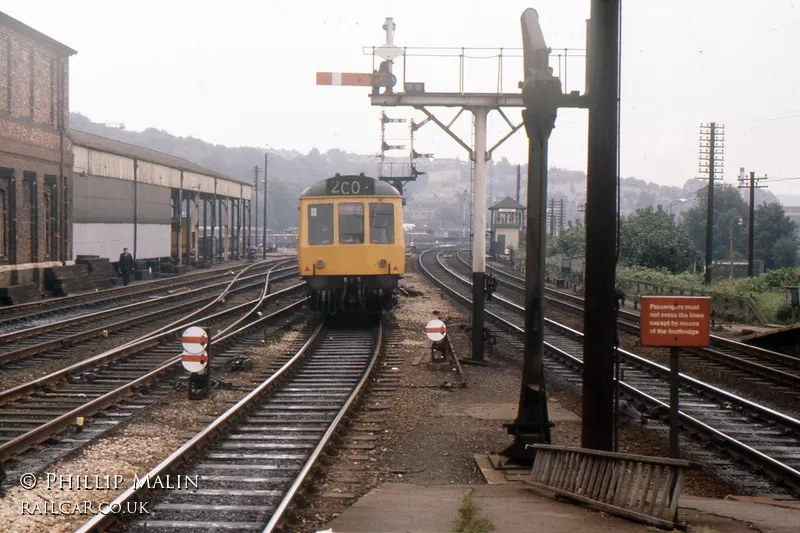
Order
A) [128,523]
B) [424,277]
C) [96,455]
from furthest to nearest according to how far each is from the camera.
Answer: [424,277], [96,455], [128,523]

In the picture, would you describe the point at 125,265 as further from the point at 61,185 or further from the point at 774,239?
the point at 774,239

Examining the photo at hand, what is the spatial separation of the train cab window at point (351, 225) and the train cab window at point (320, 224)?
9.6 inches

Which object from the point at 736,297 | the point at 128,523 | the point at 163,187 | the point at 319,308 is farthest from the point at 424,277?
the point at 128,523

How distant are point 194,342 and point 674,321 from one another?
6.58m

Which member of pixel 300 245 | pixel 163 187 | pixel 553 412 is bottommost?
pixel 553 412

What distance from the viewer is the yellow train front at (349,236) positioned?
17906 mm

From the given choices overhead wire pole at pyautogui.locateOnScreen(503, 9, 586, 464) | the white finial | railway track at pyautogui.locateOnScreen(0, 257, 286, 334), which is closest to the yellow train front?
the white finial

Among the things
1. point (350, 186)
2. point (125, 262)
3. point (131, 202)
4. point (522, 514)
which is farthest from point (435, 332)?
point (131, 202)

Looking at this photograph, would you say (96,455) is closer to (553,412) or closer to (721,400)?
(553,412)

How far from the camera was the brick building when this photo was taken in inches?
1060

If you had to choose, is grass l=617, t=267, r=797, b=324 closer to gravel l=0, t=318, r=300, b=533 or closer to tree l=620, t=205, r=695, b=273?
tree l=620, t=205, r=695, b=273

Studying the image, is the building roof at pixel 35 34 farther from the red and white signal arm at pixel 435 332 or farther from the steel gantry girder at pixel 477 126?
the red and white signal arm at pixel 435 332

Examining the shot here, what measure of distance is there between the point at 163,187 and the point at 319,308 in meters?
25.9

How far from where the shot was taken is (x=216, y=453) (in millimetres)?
8109
